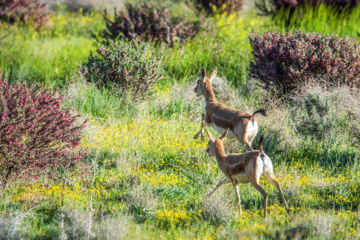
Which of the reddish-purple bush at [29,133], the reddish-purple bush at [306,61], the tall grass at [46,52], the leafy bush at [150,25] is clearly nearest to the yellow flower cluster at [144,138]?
the reddish-purple bush at [29,133]

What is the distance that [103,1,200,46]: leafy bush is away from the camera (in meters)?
11.2

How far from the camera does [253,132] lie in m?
6.23

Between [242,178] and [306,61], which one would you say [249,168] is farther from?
[306,61]

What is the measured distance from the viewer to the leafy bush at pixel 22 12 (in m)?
15.3

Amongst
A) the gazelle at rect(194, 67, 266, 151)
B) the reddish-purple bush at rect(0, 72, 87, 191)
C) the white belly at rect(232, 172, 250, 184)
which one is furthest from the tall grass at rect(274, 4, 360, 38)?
the reddish-purple bush at rect(0, 72, 87, 191)

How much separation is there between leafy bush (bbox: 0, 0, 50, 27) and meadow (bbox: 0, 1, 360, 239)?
16.4 feet

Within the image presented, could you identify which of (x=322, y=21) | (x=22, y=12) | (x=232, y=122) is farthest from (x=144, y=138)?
(x=22, y=12)

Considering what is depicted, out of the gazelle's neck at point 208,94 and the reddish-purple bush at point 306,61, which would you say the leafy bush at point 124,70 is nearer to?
the gazelle's neck at point 208,94

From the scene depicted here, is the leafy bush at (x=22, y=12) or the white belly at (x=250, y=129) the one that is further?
the leafy bush at (x=22, y=12)

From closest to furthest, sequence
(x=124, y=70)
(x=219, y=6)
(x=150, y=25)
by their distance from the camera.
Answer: (x=124, y=70) < (x=150, y=25) < (x=219, y=6)

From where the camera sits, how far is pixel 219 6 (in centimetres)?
1709

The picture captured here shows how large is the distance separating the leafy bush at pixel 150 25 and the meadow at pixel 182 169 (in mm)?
603

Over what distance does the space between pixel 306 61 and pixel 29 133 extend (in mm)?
5262

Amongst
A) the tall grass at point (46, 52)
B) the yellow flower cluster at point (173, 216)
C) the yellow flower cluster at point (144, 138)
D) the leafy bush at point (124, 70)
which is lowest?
the tall grass at point (46, 52)
